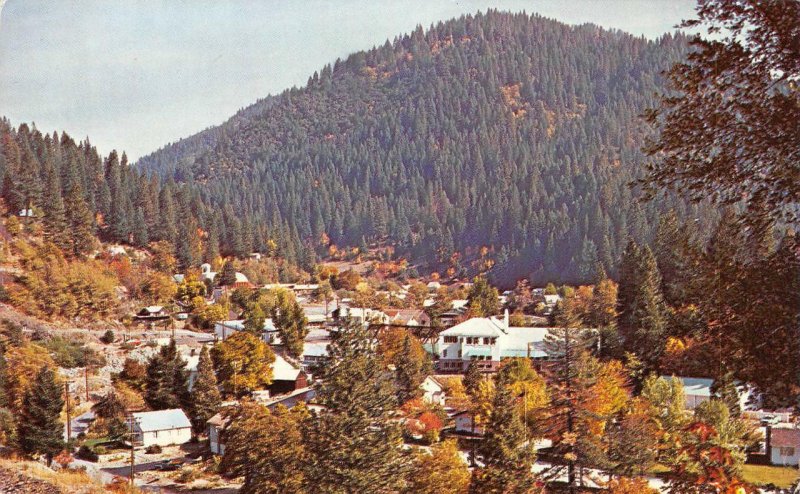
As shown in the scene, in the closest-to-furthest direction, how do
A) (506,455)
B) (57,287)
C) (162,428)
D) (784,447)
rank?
(506,455), (784,447), (162,428), (57,287)

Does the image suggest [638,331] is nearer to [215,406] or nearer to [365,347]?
[365,347]

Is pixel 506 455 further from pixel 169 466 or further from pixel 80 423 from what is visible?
pixel 80 423

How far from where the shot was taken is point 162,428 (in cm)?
2112

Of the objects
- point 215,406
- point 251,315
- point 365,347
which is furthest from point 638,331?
point 251,315

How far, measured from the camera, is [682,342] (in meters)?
22.1

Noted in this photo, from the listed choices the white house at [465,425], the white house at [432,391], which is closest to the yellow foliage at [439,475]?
the white house at [465,425]

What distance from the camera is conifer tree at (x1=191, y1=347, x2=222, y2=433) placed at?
71.5 ft

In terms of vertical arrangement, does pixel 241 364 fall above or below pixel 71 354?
below

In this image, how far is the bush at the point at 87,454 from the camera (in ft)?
62.9

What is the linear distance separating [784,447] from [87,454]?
59.9 ft

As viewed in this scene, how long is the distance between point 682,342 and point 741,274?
20.1 meters

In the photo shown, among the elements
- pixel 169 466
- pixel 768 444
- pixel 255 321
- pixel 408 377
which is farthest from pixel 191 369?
pixel 768 444

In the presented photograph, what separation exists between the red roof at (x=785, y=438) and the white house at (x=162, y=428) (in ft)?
54.5

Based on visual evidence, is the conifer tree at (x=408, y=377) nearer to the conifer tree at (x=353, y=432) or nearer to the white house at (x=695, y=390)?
the white house at (x=695, y=390)
